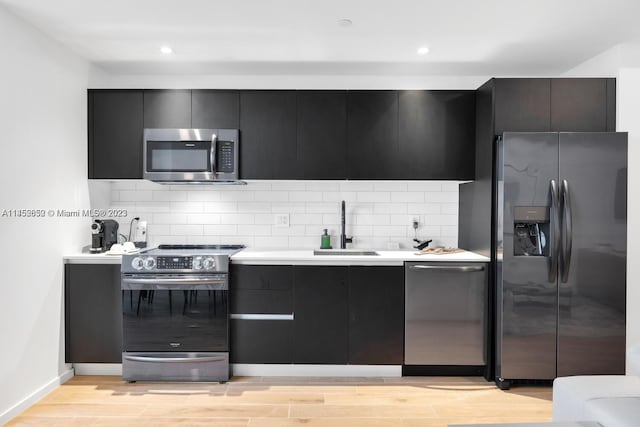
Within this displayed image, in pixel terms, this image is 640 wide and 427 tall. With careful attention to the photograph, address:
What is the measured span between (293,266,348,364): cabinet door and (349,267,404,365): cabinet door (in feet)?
0.22

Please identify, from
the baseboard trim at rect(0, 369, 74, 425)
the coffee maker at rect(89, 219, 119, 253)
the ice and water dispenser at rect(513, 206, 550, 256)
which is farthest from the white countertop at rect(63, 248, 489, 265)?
the baseboard trim at rect(0, 369, 74, 425)

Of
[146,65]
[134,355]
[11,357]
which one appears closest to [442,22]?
[146,65]

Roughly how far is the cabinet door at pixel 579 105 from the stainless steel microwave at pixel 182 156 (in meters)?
2.40

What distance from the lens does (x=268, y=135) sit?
359 centimetres

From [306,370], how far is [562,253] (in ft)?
6.50

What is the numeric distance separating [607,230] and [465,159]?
1.10 meters

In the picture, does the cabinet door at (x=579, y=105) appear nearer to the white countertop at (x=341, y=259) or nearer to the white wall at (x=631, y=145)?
the white wall at (x=631, y=145)

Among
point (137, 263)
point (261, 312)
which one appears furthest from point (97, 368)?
point (261, 312)

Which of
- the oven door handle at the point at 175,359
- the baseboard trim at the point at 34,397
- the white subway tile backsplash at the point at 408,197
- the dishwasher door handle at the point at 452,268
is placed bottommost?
the baseboard trim at the point at 34,397

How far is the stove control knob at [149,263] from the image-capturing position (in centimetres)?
322

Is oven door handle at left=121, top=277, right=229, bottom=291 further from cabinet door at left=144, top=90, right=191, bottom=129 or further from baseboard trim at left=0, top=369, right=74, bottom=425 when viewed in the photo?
cabinet door at left=144, top=90, right=191, bottom=129

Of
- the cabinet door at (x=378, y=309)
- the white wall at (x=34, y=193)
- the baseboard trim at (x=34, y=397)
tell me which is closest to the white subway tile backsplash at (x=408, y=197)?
the cabinet door at (x=378, y=309)

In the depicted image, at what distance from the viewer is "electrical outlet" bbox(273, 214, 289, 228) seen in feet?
12.9

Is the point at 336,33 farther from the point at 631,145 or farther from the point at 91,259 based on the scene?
the point at 91,259
